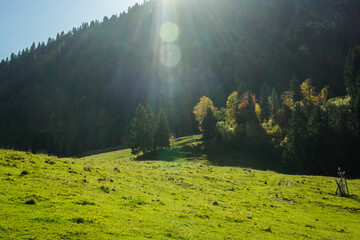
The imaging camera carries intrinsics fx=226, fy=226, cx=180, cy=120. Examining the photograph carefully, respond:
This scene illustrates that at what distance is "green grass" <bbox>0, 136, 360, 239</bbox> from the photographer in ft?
40.9

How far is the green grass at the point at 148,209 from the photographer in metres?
12.5

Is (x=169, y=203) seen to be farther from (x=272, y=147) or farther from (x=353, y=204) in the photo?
(x=272, y=147)

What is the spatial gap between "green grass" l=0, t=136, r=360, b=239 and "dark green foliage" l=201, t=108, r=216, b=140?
68.1m

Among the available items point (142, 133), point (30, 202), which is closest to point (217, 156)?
point (142, 133)

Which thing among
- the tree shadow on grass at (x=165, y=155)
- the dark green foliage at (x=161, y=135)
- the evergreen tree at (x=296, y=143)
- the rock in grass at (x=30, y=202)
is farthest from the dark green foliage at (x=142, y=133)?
the rock in grass at (x=30, y=202)

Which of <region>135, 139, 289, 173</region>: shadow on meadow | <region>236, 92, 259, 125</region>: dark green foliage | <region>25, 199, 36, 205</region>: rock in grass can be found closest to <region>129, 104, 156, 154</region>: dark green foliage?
<region>135, 139, 289, 173</region>: shadow on meadow


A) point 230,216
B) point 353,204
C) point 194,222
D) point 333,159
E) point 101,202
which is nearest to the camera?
point 194,222

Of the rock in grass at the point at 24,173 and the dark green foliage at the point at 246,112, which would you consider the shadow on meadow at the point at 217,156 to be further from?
the rock in grass at the point at 24,173

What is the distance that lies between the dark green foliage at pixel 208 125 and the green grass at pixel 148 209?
6815cm

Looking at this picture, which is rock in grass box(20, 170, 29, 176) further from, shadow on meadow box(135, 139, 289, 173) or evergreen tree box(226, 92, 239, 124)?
evergreen tree box(226, 92, 239, 124)

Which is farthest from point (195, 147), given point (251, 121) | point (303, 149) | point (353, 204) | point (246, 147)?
point (353, 204)

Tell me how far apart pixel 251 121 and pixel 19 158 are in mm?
85887

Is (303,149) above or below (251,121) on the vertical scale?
below

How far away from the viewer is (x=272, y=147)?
87062mm
